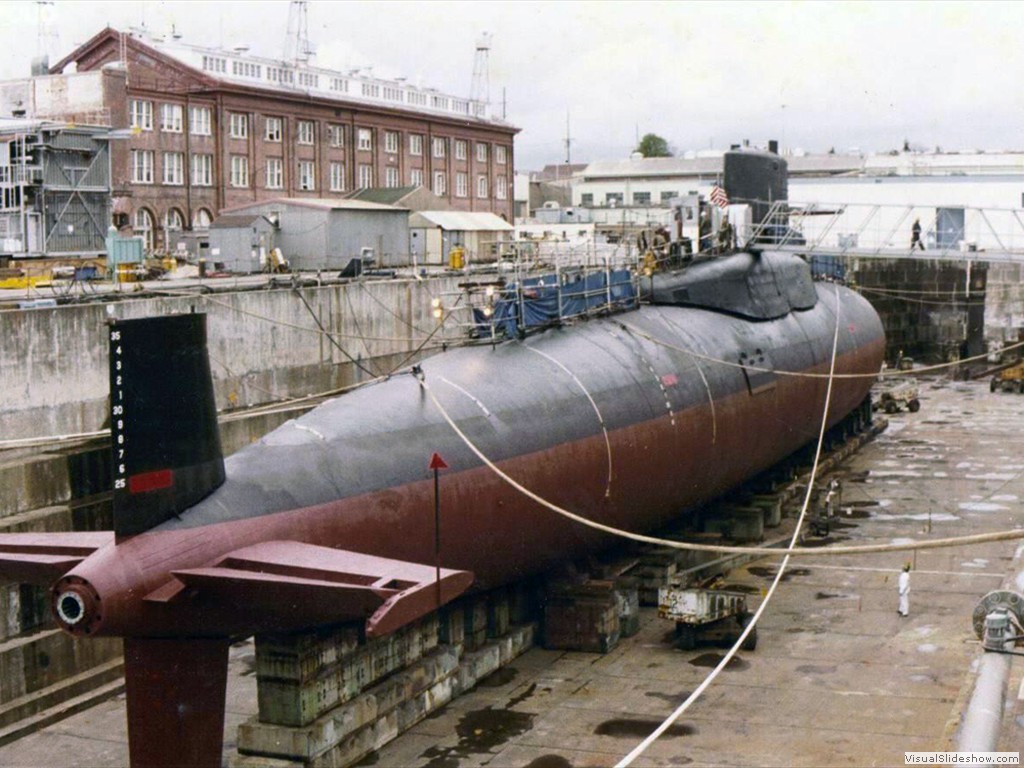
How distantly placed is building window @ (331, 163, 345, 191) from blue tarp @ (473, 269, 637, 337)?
141 feet

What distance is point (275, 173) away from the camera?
64.4 meters

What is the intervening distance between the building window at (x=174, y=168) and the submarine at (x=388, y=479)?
3445 cm

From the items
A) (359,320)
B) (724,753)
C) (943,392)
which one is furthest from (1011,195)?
(724,753)

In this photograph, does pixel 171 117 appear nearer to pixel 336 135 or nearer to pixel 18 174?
pixel 336 135

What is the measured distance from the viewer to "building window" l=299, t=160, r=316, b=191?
2603 inches

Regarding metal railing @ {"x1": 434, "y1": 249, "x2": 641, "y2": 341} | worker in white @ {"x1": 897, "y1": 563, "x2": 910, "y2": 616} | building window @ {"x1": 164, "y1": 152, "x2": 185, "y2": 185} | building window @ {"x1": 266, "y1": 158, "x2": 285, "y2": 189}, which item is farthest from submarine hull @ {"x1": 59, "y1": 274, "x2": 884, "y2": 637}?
building window @ {"x1": 266, "y1": 158, "x2": 285, "y2": 189}

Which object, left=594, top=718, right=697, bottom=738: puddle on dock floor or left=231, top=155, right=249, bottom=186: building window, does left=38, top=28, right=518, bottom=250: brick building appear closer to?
left=231, top=155, right=249, bottom=186: building window

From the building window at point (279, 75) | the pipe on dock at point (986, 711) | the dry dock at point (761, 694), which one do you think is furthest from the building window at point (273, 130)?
the pipe on dock at point (986, 711)

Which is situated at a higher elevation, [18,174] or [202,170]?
[202,170]

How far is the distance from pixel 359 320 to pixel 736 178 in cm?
1079

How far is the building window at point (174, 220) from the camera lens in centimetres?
5856

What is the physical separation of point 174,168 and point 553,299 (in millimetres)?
38468

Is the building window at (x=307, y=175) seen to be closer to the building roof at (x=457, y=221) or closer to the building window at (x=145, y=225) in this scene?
the building roof at (x=457, y=221)

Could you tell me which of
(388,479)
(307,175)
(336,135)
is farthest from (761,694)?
(336,135)
